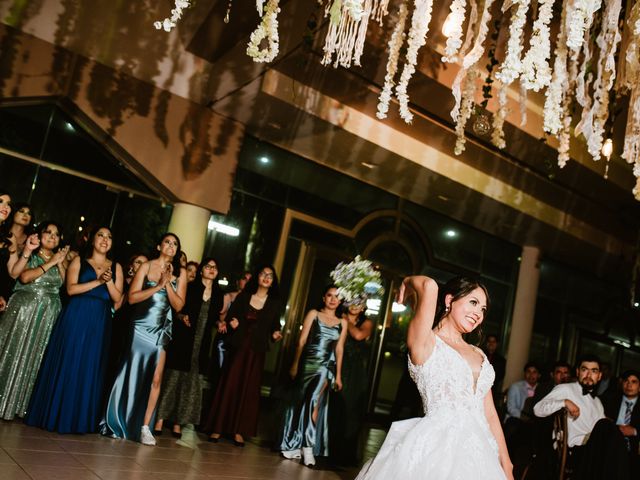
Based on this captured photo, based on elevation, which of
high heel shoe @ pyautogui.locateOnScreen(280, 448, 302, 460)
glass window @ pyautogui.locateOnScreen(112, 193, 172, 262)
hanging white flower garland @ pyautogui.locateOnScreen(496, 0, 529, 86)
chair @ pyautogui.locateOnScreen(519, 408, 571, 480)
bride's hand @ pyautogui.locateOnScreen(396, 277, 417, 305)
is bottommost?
high heel shoe @ pyautogui.locateOnScreen(280, 448, 302, 460)

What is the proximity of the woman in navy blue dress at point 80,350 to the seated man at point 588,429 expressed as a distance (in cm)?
346

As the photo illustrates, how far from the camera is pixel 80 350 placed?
4.49m

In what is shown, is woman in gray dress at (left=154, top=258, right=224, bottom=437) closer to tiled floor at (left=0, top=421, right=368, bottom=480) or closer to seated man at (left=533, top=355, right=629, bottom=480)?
tiled floor at (left=0, top=421, right=368, bottom=480)

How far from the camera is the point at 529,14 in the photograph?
5.65 meters

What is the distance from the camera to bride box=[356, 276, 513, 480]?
217 centimetres

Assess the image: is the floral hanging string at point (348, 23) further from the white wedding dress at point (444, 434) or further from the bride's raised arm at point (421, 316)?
the white wedding dress at point (444, 434)

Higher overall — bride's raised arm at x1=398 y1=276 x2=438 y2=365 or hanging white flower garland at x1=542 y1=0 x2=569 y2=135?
hanging white flower garland at x1=542 y1=0 x2=569 y2=135

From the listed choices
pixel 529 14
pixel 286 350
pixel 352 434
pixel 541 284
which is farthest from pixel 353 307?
pixel 541 284

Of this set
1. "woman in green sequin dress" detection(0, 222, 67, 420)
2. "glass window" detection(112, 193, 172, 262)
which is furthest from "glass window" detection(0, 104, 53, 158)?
"woman in green sequin dress" detection(0, 222, 67, 420)

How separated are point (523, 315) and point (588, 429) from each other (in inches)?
241

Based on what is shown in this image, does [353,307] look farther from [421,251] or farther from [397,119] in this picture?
[421,251]

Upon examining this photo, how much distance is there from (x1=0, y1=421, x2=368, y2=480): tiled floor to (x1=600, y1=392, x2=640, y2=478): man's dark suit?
93.9 inches

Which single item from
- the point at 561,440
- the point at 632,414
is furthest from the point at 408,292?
the point at 632,414

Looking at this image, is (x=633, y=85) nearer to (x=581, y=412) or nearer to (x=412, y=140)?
(x=581, y=412)
